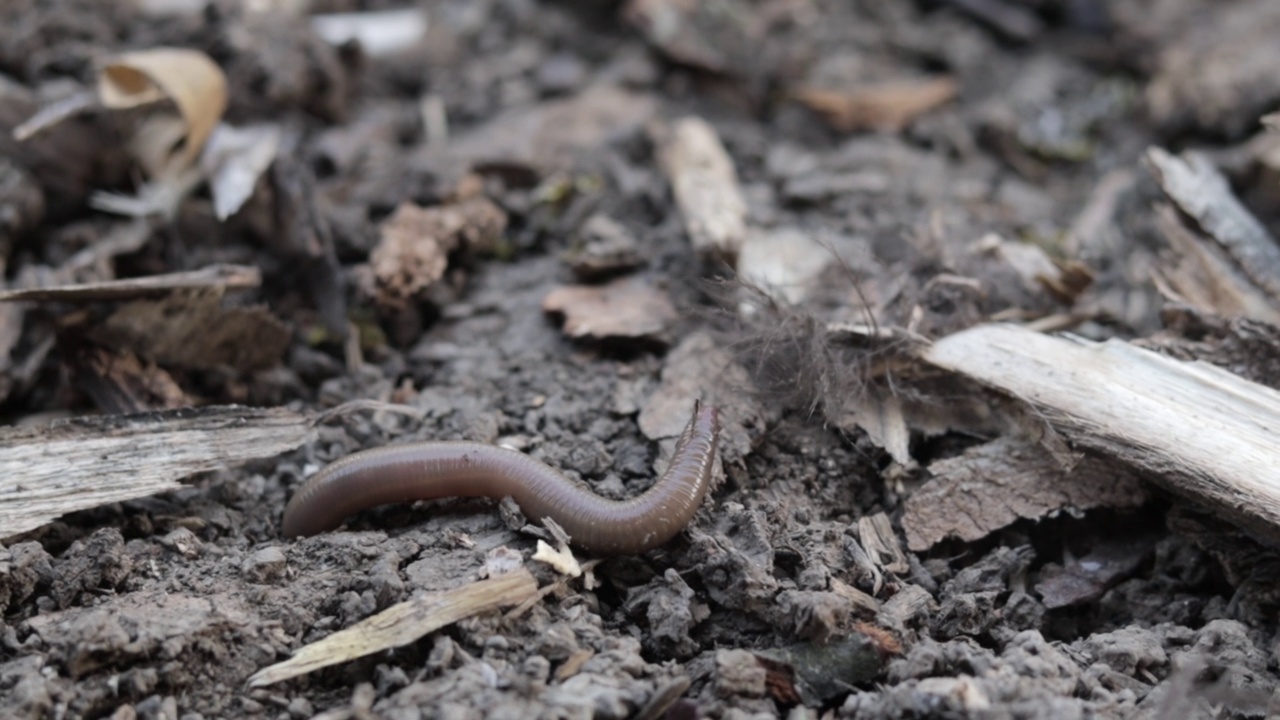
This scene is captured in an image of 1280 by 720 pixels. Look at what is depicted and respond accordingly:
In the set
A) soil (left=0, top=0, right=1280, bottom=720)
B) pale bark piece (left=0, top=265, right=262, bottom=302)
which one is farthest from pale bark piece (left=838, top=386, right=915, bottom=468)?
pale bark piece (left=0, top=265, right=262, bottom=302)

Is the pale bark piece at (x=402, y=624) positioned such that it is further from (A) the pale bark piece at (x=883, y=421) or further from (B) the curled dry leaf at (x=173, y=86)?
(B) the curled dry leaf at (x=173, y=86)

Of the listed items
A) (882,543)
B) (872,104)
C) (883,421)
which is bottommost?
(882,543)

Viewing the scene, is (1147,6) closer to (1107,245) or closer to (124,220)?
(1107,245)

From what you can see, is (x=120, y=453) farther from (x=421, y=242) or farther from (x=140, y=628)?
(x=421, y=242)

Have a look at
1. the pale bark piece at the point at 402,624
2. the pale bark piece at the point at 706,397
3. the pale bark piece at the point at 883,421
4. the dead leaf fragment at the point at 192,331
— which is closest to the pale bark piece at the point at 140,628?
the pale bark piece at the point at 402,624

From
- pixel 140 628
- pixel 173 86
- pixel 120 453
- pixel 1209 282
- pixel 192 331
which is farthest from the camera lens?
pixel 173 86

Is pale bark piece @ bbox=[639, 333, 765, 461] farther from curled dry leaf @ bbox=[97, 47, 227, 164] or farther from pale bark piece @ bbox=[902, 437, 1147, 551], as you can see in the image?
curled dry leaf @ bbox=[97, 47, 227, 164]

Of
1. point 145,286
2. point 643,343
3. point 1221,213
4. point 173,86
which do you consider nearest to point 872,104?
point 1221,213
